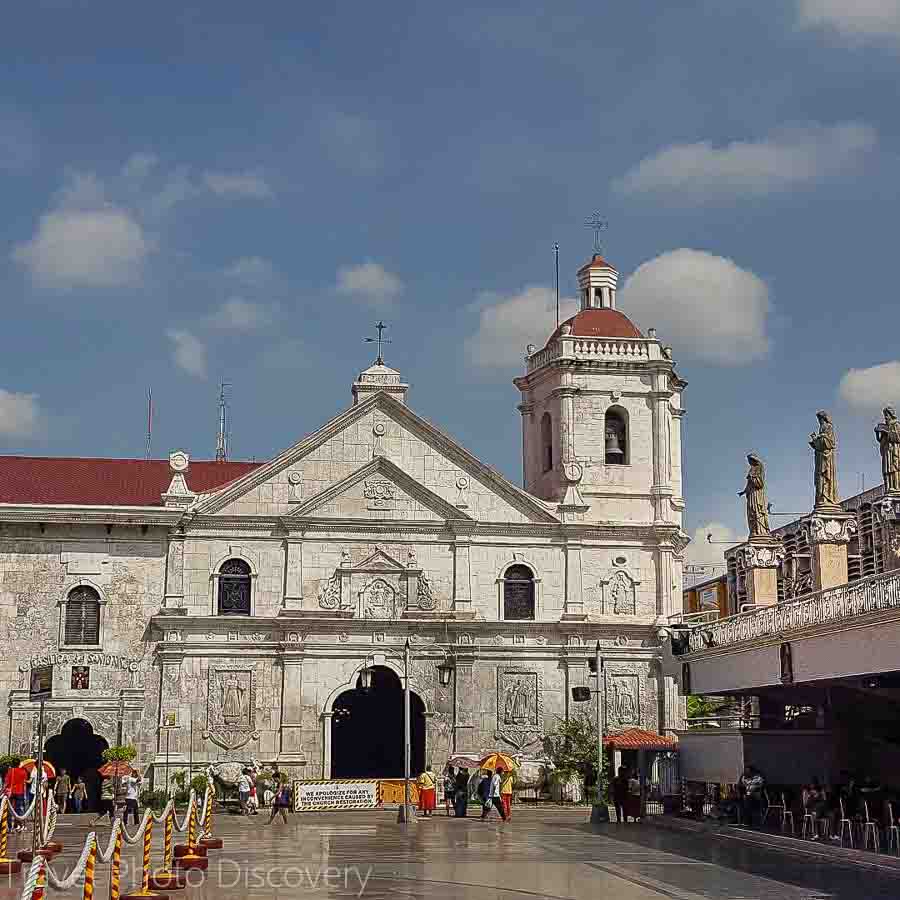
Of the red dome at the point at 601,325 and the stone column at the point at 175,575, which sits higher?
the red dome at the point at 601,325

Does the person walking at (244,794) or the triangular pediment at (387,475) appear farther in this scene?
the triangular pediment at (387,475)

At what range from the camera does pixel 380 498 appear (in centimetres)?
5125

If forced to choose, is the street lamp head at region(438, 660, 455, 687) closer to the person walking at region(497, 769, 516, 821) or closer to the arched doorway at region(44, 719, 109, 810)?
the person walking at region(497, 769, 516, 821)

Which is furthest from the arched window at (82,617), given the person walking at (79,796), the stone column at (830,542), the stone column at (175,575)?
the stone column at (830,542)

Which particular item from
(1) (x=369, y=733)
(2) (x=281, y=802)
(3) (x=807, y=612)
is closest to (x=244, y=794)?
(2) (x=281, y=802)

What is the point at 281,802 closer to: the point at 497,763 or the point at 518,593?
the point at 497,763

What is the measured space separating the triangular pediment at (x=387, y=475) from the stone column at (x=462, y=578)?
0.93 metres

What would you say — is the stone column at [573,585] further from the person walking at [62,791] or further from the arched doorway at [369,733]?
the person walking at [62,791]

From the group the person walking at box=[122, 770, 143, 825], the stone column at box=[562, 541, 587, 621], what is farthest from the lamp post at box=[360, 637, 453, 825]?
the person walking at box=[122, 770, 143, 825]

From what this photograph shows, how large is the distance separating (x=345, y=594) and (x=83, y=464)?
39.8 feet

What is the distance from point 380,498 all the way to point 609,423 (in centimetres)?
979

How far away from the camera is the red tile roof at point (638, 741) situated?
43.2 m

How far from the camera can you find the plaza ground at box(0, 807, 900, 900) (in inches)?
867

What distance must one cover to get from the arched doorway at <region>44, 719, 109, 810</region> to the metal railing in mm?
21712
